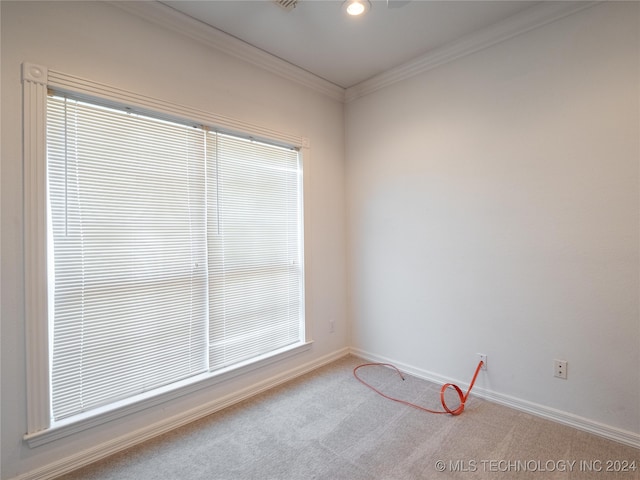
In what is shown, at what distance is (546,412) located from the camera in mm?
2051

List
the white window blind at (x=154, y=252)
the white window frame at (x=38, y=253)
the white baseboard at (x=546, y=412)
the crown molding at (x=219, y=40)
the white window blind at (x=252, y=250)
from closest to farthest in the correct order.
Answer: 1. the white window frame at (x=38, y=253)
2. the white window blind at (x=154, y=252)
3. the white baseboard at (x=546, y=412)
4. the crown molding at (x=219, y=40)
5. the white window blind at (x=252, y=250)

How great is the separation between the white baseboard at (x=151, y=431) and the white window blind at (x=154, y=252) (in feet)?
0.75

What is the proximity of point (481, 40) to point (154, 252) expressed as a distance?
2771mm

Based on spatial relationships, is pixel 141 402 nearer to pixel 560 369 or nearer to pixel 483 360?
pixel 483 360

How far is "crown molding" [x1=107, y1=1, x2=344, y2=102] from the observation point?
190cm

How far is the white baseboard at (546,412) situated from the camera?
180 centimetres

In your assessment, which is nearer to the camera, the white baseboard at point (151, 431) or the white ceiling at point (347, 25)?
the white baseboard at point (151, 431)

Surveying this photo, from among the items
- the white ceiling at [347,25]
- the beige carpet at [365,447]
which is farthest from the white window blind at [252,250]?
the white ceiling at [347,25]

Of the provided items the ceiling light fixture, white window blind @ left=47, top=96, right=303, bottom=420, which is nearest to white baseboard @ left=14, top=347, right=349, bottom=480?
white window blind @ left=47, top=96, right=303, bottom=420

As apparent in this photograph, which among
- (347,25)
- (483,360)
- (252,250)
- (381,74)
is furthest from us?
(381,74)

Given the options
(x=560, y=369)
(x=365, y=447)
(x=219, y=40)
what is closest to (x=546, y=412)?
(x=560, y=369)

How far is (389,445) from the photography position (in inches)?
71.3

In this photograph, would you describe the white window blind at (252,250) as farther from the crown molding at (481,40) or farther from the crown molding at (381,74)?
the crown molding at (481,40)

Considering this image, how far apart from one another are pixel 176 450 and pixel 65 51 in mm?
2334
